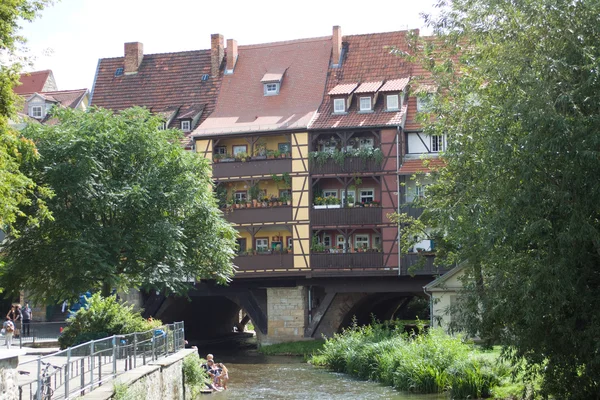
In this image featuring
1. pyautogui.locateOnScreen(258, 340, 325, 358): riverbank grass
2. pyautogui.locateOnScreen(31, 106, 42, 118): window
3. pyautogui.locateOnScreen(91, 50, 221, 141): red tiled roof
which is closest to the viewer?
pyautogui.locateOnScreen(258, 340, 325, 358): riverbank grass

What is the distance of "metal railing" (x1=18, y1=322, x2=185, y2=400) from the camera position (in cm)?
1287

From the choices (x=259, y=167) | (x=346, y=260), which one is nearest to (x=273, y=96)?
(x=259, y=167)

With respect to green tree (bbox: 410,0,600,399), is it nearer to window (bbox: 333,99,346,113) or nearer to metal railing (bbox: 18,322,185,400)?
metal railing (bbox: 18,322,185,400)

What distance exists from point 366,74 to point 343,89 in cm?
157

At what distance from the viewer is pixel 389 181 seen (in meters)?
40.6

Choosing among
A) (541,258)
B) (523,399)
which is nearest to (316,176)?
(523,399)

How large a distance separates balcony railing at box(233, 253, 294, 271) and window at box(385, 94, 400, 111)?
755cm

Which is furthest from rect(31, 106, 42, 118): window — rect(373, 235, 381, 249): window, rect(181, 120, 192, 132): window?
rect(373, 235, 381, 249): window

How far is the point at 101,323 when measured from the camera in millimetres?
24578

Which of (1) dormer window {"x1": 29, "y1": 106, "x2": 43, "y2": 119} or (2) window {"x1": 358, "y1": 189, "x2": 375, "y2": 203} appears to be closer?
(2) window {"x1": 358, "y1": 189, "x2": 375, "y2": 203}

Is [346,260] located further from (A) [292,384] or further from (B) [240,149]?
(A) [292,384]

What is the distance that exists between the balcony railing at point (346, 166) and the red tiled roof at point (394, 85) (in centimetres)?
323

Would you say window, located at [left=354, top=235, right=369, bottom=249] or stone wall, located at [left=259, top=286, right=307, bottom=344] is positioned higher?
window, located at [left=354, top=235, right=369, bottom=249]

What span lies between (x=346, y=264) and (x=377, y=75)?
8.70 metres
